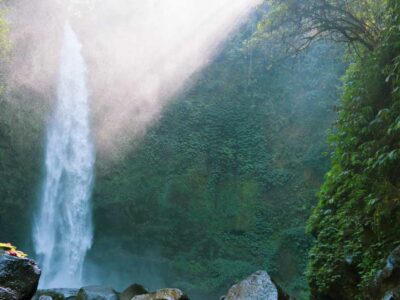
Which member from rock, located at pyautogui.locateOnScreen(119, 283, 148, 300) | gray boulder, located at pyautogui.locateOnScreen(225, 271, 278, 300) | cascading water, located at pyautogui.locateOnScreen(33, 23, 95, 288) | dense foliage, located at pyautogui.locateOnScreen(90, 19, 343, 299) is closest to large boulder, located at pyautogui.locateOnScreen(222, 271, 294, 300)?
gray boulder, located at pyautogui.locateOnScreen(225, 271, 278, 300)

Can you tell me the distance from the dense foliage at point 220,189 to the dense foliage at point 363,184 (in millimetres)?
11274

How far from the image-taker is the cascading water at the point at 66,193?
16.6 meters

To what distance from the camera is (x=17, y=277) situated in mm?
4508

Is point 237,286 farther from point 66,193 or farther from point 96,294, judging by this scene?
point 66,193

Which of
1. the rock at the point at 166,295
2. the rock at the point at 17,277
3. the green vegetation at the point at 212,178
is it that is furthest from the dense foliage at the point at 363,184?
the green vegetation at the point at 212,178

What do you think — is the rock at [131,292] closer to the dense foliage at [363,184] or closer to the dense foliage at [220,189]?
the dense foliage at [363,184]

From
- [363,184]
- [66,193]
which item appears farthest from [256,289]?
[66,193]

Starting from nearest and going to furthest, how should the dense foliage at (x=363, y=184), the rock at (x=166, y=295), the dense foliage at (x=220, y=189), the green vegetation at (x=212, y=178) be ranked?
the dense foliage at (x=363, y=184) < the rock at (x=166, y=295) < the green vegetation at (x=212, y=178) < the dense foliage at (x=220, y=189)

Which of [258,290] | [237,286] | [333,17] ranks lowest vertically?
[258,290]

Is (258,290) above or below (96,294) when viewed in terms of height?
below

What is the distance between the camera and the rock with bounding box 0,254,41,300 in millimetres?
4359

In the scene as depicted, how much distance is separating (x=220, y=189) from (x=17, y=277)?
15.2 m

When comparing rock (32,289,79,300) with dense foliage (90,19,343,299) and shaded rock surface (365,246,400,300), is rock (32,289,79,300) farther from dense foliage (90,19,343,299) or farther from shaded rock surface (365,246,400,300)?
shaded rock surface (365,246,400,300)

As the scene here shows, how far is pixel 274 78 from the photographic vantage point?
73.7ft
